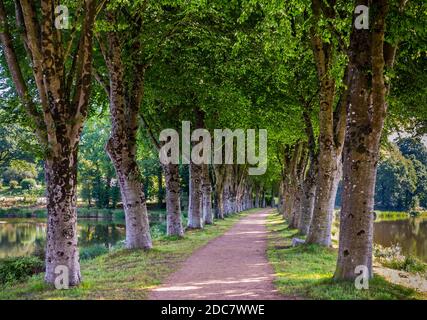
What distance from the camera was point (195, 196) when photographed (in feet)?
89.0

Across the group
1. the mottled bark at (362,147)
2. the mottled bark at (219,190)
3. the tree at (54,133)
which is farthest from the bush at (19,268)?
the mottled bark at (219,190)

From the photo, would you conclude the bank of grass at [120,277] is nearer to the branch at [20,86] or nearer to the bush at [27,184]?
the branch at [20,86]

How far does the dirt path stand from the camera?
9586mm

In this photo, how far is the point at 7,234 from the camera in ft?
131

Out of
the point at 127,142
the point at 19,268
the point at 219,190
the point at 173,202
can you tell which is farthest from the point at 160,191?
the point at 19,268

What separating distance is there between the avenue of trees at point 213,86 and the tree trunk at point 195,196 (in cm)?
9

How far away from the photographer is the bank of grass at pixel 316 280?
9.05m

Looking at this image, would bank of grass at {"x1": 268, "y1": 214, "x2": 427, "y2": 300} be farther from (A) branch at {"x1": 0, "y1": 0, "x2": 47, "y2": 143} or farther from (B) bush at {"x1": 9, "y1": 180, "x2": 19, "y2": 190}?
(B) bush at {"x1": 9, "y1": 180, "x2": 19, "y2": 190}

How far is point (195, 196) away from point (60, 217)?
1719 cm

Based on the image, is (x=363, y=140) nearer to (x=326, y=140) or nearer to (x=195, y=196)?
(x=326, y=140)

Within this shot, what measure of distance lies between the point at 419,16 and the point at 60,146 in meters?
8.91

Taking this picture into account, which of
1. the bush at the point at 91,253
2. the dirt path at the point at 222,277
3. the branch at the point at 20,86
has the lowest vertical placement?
the bush at the point at 91,253

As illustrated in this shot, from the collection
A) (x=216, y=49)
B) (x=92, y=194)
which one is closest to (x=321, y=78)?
(x=216, y=49)

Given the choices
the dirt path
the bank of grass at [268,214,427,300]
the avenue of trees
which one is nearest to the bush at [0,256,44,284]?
the avenue of trees
